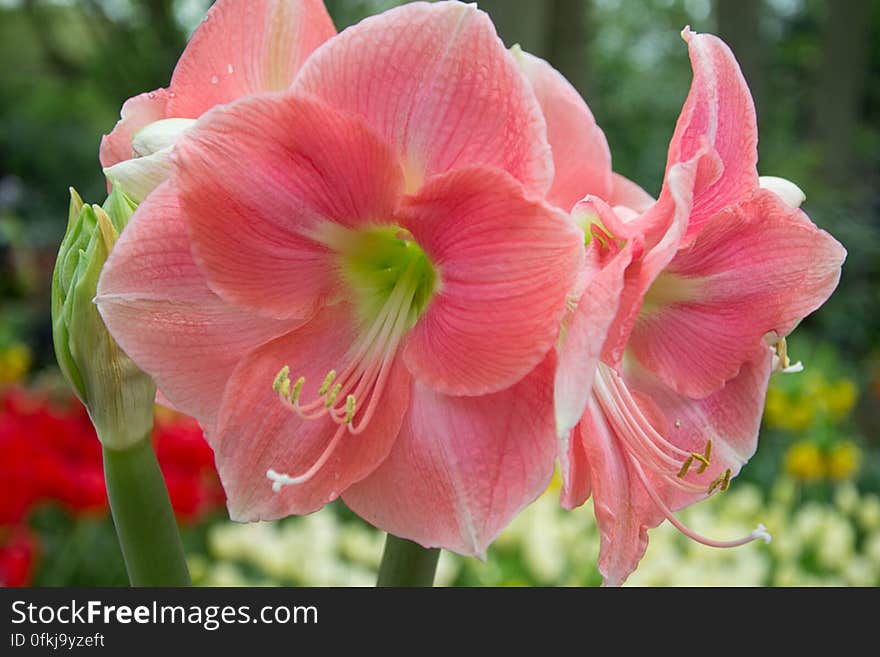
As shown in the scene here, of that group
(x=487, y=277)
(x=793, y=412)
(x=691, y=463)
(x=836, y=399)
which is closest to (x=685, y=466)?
(x=691, y=463)

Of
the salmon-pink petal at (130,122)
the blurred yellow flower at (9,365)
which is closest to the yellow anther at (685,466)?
the salmon-pink petal at (130,122)

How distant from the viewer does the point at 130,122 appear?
1.72 ft

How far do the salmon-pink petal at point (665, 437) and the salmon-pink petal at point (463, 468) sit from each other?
0.03 m

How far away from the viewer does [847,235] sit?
5.15 m

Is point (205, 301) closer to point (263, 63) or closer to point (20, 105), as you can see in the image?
point (263, 63)

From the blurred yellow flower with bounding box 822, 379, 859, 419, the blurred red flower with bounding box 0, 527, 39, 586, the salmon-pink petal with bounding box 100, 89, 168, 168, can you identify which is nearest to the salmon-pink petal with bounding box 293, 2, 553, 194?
the salmon-pink petal with bounding box 100, 89, 168, 168

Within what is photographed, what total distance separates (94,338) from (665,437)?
0.30 meters

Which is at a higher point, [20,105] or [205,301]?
[205,301]

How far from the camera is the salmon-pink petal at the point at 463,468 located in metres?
0.46

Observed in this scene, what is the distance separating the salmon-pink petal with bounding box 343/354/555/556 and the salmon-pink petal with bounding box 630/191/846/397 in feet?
0.32

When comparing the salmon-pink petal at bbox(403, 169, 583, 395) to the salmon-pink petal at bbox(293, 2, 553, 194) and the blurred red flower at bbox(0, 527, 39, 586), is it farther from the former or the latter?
the blurred red flower at bbox(0, 527, 39, 586)

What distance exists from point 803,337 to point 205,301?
4.54 meters

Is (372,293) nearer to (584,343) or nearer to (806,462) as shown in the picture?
(584,343)

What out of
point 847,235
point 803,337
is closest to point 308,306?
point 803,337
